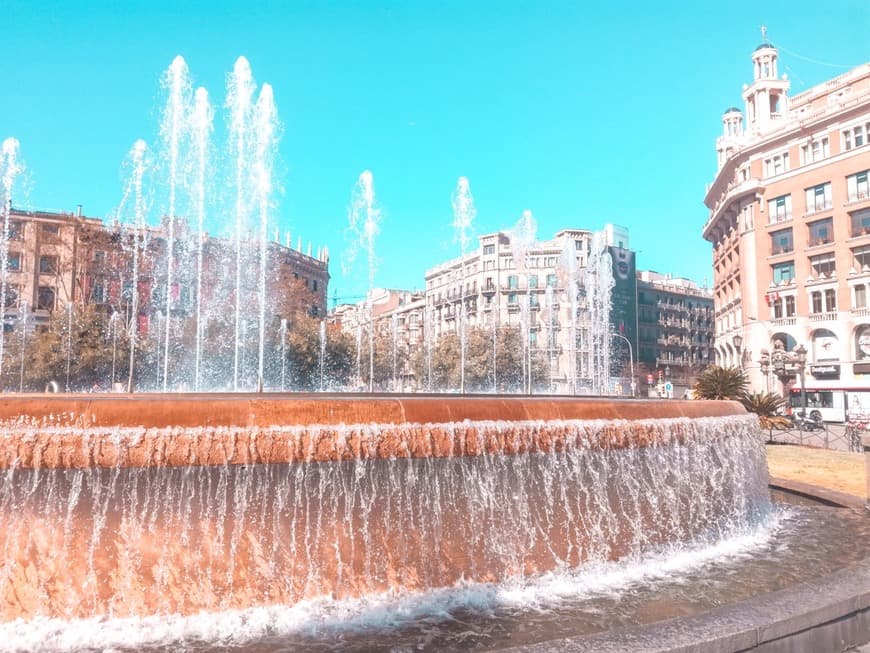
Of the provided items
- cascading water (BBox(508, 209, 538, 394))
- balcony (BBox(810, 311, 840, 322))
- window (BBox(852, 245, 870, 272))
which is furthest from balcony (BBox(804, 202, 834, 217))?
cascading water (BBox(508, 209, 538, 394))

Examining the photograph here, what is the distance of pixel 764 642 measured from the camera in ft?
8.96

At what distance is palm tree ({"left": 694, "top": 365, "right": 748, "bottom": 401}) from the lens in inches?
769

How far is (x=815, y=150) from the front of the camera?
144ft

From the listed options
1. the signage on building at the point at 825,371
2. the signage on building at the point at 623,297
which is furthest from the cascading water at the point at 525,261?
the signage on building at the point at 825,371

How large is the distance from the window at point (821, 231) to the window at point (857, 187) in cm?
208

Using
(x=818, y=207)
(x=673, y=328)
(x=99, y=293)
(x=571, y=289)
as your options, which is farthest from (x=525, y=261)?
(x=99, y=293)

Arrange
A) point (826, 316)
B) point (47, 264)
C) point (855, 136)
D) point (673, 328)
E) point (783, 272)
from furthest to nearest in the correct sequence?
point (673, 328), point (783, 272), point (47, 264), point (826, 316), point (855, 136)

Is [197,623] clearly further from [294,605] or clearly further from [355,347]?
[355,347]

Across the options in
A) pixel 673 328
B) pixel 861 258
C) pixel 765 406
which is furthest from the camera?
pixel 673 328

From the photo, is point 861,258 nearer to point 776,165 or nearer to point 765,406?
point 776,165

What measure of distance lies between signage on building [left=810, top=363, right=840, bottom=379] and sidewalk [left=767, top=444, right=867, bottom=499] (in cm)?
3096

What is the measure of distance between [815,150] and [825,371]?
16.0m

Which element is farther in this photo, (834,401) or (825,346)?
(825,346)

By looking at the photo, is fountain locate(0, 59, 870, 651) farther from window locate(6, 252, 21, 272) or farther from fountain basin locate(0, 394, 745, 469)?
window locate(6, 252, 21, 272)
